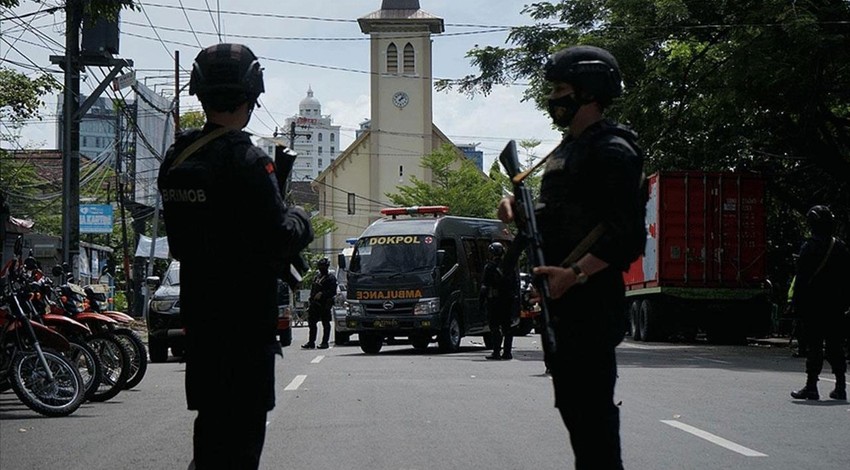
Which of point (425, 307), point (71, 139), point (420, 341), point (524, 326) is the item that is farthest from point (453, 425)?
point (524, 326)

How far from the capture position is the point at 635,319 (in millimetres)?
29281

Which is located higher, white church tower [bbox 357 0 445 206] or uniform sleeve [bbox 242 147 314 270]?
white church tower [bbox 357 0 445 206]

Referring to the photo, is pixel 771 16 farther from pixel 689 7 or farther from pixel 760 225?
pixel 760 225

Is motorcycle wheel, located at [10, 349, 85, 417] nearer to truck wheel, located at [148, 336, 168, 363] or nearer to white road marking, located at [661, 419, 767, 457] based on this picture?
white road marking, located at [661, 419, 767, 457]

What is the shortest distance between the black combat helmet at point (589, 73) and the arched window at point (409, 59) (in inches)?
3554

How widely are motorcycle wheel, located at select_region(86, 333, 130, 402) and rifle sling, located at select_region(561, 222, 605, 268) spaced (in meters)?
9.09

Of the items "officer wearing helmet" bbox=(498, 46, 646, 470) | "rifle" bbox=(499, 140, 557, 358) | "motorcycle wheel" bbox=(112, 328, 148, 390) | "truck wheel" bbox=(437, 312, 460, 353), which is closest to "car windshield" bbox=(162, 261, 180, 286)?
"truck wheel" bbox=(437, 312, 460, 353)

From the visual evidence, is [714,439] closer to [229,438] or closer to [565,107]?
[565,107]

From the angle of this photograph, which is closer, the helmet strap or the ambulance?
the helmet strap

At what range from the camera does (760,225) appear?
2667 cm

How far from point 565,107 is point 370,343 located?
19053 mm

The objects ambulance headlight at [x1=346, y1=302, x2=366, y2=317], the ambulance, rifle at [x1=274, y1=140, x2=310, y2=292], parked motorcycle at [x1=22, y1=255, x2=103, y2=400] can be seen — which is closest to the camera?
rifle at [x1=274, y1=140, x2=310, y2=292]

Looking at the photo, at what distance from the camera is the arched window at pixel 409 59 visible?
94.4 m

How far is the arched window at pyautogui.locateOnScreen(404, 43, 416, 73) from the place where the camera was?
94.4 m
